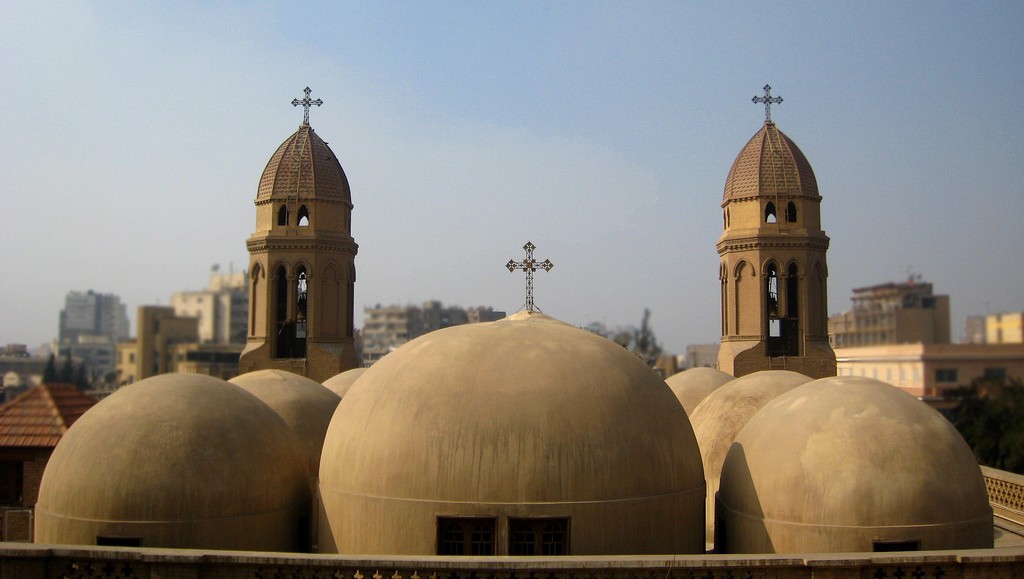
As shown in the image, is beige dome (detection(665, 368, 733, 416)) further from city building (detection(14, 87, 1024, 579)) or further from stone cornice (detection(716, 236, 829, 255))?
city building (detection(14, 87, 1024, 579))

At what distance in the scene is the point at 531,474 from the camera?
10008mm

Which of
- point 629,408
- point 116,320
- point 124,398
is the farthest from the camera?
point 116,320

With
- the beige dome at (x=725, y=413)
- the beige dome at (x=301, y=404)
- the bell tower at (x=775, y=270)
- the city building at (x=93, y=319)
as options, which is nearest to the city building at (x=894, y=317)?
the bell tower at (x=775, y=270)

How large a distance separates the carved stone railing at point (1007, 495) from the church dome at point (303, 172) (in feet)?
66.9

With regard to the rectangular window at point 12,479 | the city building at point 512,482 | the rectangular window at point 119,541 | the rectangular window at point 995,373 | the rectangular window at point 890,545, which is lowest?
the rectangular window at point 12,479

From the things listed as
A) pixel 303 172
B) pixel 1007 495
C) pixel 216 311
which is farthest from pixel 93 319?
pixel 1007 495

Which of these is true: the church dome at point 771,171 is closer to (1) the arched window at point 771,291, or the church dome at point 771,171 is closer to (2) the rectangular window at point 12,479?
(1) the arched window at point 771,291

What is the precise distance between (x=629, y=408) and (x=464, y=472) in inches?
89.7

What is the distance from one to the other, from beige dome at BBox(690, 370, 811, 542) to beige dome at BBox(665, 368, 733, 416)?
3.12m

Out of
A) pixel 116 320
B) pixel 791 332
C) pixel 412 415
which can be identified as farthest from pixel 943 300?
pixel 116 320

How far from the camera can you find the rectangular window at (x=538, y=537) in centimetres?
999

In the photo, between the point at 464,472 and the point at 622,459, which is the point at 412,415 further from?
the point at 622,459

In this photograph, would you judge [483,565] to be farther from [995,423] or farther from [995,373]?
[995,373]

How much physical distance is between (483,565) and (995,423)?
131ft
